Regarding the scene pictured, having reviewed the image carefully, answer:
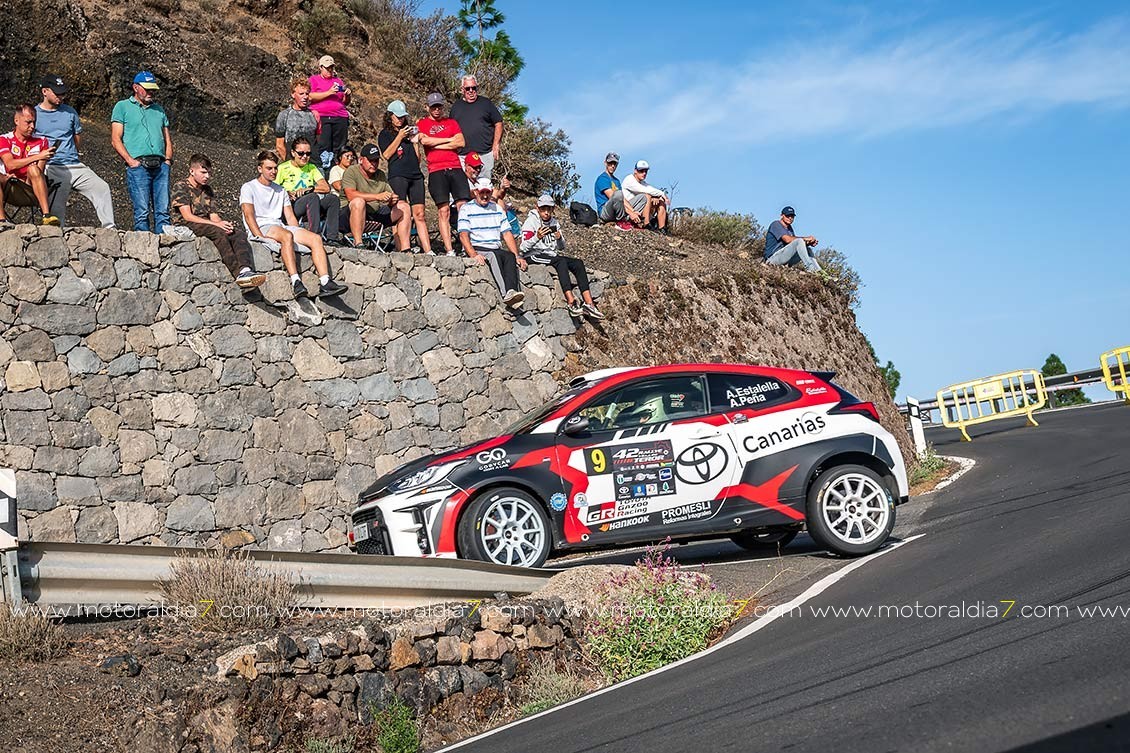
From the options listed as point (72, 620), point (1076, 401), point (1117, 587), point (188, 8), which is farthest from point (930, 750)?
point (1076, 401)

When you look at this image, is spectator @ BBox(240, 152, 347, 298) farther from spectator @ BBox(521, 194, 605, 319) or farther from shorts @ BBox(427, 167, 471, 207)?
spectator @ BBox(521, 194, 605, 319)

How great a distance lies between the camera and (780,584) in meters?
10.7

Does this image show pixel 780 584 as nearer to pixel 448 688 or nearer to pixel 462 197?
pixel 448 688

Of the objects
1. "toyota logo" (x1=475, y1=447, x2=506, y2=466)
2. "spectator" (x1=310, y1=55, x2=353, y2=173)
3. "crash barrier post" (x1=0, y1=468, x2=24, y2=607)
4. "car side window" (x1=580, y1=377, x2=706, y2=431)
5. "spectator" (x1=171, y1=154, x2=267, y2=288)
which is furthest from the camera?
"spectator" (x1=310, y1=55, x2=353, y2=173)

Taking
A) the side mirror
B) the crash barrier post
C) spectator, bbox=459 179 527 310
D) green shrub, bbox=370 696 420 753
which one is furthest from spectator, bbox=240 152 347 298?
green shrub, bbox=370 696 420 753

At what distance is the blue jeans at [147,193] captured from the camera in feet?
47.6

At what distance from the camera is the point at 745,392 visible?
465 inches

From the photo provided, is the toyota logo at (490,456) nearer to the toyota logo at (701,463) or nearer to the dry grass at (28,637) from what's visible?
the toyota logo at (701,463)

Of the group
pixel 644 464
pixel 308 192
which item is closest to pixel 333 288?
pixel 308 192

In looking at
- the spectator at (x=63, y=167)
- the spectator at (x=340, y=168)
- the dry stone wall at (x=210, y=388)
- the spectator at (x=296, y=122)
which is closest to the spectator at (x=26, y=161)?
the spectator at (x=63, y=167)

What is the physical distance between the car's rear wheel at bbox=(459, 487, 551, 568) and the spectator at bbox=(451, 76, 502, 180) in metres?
9.19

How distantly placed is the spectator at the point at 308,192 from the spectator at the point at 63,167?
239 centimetres

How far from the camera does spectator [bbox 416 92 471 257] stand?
17.6 m

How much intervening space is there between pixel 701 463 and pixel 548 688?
3.66 metres
